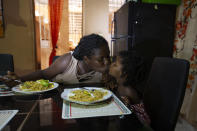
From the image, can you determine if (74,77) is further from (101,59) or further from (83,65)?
(101,59)

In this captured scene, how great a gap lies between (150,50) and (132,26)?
411 mm

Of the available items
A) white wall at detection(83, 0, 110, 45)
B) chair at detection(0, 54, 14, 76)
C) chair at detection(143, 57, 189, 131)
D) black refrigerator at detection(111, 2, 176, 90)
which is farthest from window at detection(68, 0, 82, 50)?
chair at detection(143, 57, 189, 131)

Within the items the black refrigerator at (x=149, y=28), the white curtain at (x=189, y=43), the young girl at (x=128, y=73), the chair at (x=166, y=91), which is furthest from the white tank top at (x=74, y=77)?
the white curtain at (x=189, y=43)

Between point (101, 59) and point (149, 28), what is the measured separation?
3.28 ft

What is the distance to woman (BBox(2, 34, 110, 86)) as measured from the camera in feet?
3.97

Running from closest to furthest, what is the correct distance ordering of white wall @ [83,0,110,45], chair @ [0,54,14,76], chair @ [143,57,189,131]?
chair @ [143,57,189,131] < chair @ [0,54,14,76] < white wall @ [83,0,110,45]

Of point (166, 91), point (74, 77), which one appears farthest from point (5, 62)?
point (166, 91)

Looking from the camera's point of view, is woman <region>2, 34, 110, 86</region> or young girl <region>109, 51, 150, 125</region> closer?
young girl <region>109, 51, 150, 125</region>

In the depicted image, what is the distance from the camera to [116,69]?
1.17 metres

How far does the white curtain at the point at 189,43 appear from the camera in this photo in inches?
66.1

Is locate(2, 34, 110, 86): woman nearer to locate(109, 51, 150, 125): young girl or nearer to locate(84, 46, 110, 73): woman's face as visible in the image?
locate(84, 46, 110, 73): woman's face

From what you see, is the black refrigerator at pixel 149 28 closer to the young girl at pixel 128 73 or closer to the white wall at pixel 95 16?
the young girl at pixel 128 73

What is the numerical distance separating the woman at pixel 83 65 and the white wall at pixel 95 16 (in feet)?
6.02

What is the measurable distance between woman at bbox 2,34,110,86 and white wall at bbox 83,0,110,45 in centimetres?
183
